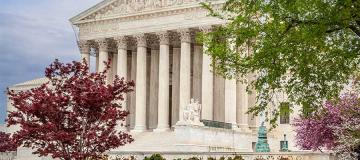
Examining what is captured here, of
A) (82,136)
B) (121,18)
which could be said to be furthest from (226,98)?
(82,136)

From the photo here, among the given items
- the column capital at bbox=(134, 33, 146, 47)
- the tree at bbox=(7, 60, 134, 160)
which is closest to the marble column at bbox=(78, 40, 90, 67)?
the column capital at bbox=(134, 33, 146, 47)

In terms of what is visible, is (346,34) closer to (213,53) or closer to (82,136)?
A: (213,53)

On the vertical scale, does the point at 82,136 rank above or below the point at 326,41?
below

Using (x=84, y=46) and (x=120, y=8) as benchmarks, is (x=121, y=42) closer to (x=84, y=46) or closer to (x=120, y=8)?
(x=120, y=8)

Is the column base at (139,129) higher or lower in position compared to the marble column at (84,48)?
lower

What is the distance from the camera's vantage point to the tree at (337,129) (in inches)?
1390

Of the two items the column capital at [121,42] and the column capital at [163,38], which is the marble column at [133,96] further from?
the column capital at [163,38]

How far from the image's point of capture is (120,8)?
220 ft

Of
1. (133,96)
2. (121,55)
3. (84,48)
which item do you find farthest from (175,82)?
(84,48)

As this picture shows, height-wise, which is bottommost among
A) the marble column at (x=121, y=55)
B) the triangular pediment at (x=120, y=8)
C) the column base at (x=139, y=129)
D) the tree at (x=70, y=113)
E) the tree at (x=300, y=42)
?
the column base at (x=139, y=129)

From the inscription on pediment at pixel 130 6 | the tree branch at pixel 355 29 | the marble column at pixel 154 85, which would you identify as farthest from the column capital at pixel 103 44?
the tree branch at pixel 355 29

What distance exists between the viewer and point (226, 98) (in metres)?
59.2

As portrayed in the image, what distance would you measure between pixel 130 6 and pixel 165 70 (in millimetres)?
7275

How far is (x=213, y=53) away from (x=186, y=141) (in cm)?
2723
